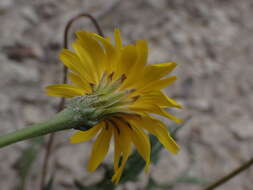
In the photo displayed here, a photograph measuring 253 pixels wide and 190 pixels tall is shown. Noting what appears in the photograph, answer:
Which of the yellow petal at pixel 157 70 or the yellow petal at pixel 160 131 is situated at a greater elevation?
the yellow petal at pixel 157 70

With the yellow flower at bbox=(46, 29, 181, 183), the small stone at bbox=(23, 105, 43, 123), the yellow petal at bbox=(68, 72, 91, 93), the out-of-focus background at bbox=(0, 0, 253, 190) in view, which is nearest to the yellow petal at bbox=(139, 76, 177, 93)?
the yellow flower at bbox=(46, 29, 181, 183)

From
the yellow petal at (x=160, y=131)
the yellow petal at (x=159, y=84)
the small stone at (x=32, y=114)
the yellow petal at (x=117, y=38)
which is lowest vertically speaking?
the small stone at (x=32, y=114)

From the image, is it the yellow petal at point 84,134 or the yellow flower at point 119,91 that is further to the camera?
the yellow petal at point 84,134

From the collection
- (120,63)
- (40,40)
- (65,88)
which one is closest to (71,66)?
(65,88)

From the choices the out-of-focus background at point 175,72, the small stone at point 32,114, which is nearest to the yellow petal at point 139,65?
the out-of-focus background at point 175,72

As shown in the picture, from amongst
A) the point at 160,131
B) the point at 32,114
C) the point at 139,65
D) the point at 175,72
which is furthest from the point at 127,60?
the point at 175,72

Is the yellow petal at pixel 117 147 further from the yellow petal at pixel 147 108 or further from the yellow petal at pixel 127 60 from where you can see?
the yellow petal at pixel 127 60

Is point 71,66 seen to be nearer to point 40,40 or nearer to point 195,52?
point 40,40

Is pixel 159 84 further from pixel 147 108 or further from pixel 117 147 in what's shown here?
pixel 117 147

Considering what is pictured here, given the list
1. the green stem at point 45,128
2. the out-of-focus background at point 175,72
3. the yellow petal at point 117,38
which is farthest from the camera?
the out-of-focus background at point 175,72
